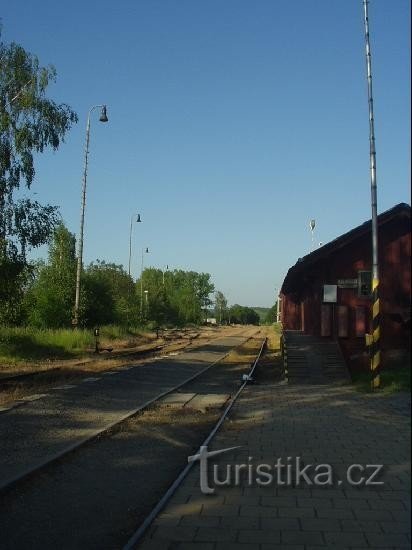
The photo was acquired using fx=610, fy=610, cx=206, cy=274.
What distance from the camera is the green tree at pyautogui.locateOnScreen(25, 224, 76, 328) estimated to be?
37906mm

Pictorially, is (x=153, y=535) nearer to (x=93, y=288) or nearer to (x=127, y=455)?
(x=127, y=455)

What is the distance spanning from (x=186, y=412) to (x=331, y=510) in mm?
7085

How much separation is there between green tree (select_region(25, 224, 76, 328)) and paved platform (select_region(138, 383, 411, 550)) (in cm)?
3054

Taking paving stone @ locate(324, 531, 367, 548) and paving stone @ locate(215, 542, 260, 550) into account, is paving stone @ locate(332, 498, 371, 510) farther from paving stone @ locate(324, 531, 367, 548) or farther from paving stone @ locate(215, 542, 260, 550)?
paving stone @ locate(215, 542, 260, 550)

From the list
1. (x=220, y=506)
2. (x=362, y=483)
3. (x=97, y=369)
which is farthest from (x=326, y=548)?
(x=97, y=369)

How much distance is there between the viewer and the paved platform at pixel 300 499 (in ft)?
14.2

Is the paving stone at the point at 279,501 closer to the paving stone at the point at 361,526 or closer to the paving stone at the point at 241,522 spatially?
the paving stone at the point at 241,522

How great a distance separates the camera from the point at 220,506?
5.26 m

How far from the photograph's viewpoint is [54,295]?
3862cm

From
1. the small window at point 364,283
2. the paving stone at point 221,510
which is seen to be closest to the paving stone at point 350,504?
the paving stone at point 221,510

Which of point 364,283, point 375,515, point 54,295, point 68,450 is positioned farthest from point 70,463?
point 54,295

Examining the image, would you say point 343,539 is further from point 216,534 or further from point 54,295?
point 54,295

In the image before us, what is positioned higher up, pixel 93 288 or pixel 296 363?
pixel 93 288

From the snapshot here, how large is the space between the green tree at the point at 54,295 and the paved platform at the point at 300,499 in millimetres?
30543
